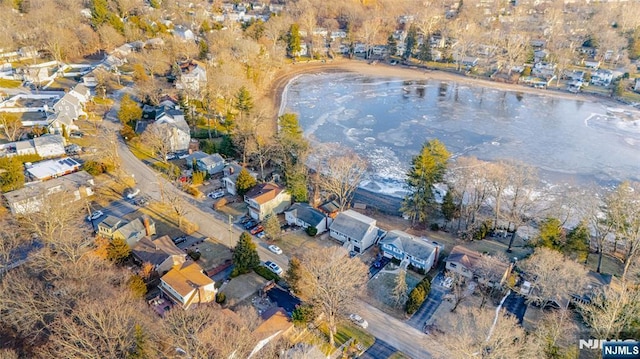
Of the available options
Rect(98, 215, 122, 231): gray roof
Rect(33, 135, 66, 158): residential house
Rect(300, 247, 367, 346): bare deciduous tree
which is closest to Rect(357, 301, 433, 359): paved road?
Rect(300, 247, 367, 346): bare deciduous tree

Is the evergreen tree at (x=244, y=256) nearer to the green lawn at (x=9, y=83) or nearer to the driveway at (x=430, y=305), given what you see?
the driveway at (x=430, y=305)

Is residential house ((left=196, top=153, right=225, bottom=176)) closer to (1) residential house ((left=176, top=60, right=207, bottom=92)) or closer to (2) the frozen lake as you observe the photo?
(2) the frozen lake

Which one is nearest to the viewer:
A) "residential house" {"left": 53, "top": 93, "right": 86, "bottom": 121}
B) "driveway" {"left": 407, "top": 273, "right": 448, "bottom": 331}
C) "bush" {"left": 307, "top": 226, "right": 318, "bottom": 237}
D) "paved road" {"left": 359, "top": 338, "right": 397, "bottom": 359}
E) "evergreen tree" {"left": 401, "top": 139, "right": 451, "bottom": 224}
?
"paved road" {"left": 359, "top": 338, "right": 397, "bottom": 359}

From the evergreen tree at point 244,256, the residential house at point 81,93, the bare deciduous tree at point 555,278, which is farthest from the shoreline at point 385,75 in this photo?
the bare deciduous tree at point 555,278

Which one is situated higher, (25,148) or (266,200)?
(25,148)

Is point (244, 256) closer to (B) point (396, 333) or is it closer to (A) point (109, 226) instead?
(B) point (396, 333)

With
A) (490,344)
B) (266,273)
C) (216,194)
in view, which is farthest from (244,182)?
(490,344)

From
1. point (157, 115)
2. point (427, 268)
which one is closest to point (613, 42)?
point (427, 268)
